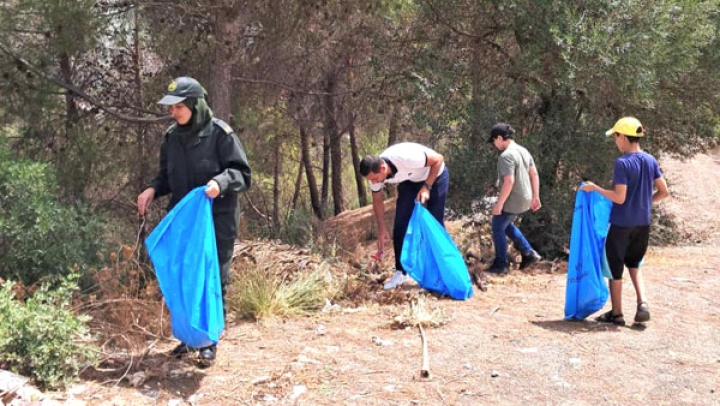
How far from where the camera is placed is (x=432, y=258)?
5.91m

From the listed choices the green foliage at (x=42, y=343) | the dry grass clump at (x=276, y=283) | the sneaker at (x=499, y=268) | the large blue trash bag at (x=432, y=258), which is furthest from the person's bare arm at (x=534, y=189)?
the green foliage at (x=42, y=343)

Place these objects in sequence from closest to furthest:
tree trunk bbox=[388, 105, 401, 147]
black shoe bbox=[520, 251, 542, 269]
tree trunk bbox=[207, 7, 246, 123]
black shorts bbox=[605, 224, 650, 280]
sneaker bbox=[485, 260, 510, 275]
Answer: black shorts bbox=[605, 224, 650, 280] < sneaker bbox=[485, 260, 510, 275] < black shoe bbox=[520, 251, 542, 269] < tree trunk bbox=[207, 7, 246, 123] < tree trunk bbox=[388, 105, 401, 147]

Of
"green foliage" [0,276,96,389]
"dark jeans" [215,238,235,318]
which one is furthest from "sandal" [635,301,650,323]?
"green foliage" [0,276,96,389]

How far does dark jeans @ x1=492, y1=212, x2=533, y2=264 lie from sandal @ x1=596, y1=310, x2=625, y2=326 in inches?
67.5

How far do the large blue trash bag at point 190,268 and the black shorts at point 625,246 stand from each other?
275 cm

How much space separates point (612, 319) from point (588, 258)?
0.48 metres

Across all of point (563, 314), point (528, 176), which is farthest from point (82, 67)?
point (563, 314)

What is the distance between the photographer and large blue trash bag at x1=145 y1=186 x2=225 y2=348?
3.99 metres

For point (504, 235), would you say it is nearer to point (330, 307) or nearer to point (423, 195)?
point (423, 195)

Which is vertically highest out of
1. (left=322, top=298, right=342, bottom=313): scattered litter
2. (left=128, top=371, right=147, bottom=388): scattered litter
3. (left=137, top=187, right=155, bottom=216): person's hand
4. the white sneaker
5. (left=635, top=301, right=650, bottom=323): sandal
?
(left=137, top=187, right=155, bottom=216): person's hand

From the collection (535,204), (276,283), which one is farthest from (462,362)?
(535,204)

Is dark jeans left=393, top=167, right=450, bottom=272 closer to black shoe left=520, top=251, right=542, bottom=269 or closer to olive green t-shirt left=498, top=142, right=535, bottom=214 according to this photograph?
olive green t-shirt left=498, top=142, right=535, bottom=214

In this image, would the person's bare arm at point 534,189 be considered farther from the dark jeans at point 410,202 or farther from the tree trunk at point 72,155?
Result: the tree trunk at point 72,155

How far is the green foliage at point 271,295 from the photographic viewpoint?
537 cm
